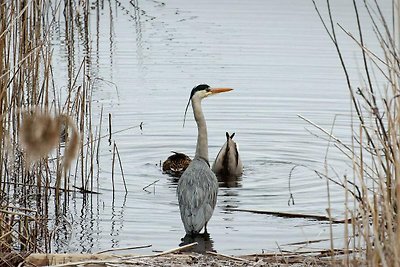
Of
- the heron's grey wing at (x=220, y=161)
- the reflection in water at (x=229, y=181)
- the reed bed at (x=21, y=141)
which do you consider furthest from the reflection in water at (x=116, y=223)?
the heron's grey wing at (x=220, y=161)

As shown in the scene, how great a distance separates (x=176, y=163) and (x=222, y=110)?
94.2 inches

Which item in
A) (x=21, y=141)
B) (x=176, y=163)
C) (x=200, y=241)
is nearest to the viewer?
(x=21, y=141)

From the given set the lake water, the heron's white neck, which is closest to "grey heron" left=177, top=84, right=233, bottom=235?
the heron's white neck

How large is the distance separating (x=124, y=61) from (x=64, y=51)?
0.87 m

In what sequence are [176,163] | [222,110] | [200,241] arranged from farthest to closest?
[222,110]
[176,163]
[200,241]

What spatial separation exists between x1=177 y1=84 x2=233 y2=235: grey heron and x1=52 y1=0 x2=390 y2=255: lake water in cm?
16

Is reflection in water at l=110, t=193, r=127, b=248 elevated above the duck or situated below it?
below

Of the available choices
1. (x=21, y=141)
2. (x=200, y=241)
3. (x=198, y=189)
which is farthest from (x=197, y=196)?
(x=21, y=141)

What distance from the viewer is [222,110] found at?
11.1 metres

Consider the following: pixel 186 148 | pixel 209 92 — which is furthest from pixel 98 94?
pixel 209 92

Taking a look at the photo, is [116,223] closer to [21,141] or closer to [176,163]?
[176,163]

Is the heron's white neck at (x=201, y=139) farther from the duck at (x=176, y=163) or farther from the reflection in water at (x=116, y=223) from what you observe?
the duck at (x=176, y=163)

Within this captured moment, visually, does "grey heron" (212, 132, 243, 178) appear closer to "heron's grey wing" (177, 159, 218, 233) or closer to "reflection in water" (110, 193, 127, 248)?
"heron's grey wing" (177, 159, 218, 233)

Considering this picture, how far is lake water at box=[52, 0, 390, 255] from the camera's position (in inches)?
278
